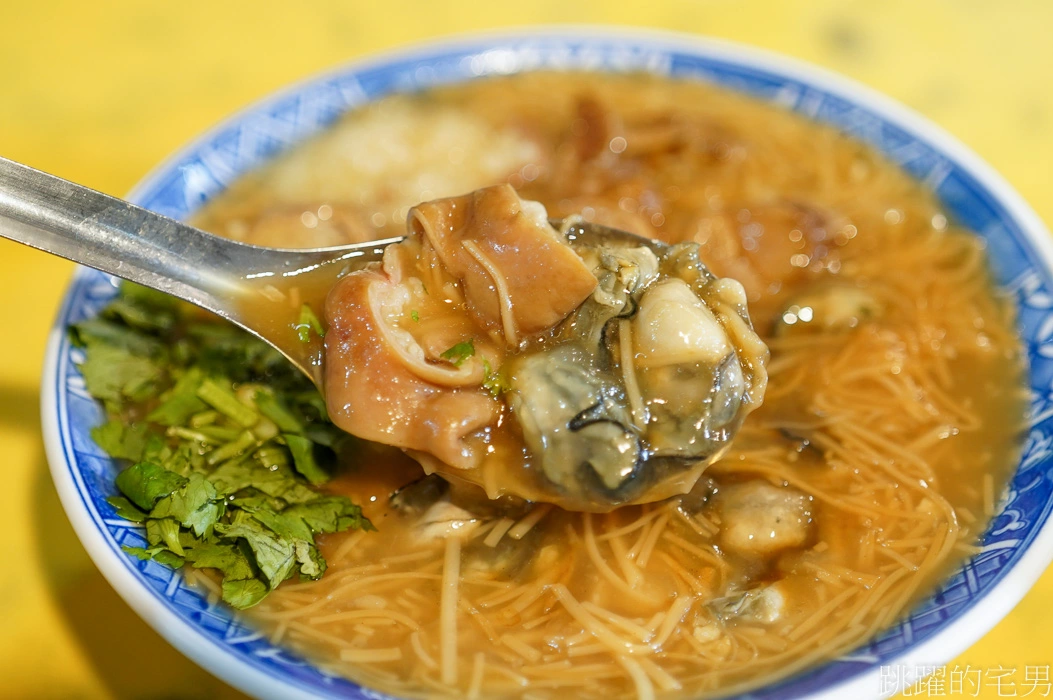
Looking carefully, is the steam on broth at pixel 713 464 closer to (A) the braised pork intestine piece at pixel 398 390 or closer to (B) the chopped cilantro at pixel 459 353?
(A) the braised pork intestine piece at pixel 398 390

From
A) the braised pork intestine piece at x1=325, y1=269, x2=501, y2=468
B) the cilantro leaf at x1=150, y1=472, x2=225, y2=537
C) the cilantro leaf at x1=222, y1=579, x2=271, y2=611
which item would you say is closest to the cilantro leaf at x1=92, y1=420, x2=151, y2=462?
the cilantro leaf at x1=150, y1=472, x2=225, y2=537

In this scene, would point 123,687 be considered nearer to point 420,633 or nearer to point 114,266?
point 420,633

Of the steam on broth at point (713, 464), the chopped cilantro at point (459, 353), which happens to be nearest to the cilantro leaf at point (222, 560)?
the steam on broth at point (713, 464)

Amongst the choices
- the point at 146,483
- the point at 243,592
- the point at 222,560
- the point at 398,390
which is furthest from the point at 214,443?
the point at 398,390

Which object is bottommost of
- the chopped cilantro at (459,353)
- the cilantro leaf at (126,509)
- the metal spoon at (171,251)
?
the cilantro leaf at (126,509)

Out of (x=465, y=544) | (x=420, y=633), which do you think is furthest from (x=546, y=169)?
(x=420, y=633)

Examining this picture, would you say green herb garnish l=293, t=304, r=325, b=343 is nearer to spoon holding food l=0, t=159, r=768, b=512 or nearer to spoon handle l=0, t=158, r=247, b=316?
spoon holding food l=0, t=159, r=768, b=512
